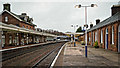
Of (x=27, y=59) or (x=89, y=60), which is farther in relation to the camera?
(x=27, y=59)

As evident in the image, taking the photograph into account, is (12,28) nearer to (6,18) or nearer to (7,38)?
(7,38)

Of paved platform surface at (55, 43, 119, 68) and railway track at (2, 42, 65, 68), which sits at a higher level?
paved platform surface at (55, 43, 119, 68)

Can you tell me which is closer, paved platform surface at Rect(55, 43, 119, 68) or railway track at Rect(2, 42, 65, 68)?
paved platform surface at Rect(55, 43, 119, 68)

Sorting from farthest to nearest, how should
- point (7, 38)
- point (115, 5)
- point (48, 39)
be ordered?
point (48, 39) < point (7, 38) < point (115, 5)

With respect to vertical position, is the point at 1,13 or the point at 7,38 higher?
the point at 1,13

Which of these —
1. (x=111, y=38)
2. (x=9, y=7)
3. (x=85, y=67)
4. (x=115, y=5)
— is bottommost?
(x=85, y=67)

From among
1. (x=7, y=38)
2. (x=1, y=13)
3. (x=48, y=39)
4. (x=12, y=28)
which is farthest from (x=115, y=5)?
(x=48, y=39)

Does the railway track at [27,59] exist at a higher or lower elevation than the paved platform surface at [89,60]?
lower

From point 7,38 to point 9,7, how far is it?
43.4 feet

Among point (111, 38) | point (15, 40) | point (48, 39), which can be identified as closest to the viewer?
point (111, 38)

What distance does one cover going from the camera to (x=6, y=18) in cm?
4069

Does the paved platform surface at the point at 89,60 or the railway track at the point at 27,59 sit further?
the railway track at the point at 27,59

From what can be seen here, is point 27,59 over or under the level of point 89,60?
under

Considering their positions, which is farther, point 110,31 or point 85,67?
point 110,31
